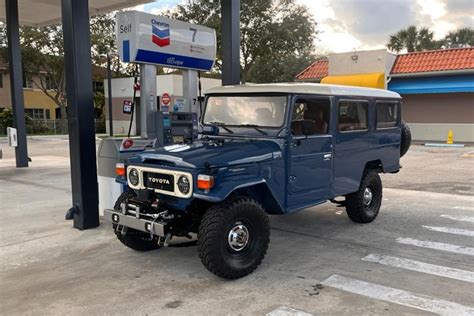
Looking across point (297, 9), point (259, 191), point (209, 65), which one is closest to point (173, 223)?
point (259, 191)

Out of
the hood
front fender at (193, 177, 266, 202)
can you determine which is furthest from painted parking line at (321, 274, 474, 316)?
the hood

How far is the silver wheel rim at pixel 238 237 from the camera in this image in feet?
14.4

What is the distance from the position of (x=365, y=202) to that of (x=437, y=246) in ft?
4.38

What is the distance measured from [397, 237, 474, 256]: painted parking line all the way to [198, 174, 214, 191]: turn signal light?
3.02m

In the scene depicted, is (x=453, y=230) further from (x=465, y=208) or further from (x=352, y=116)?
(x=352, y=116)

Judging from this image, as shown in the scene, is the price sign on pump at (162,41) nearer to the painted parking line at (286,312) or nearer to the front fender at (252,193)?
the front fender at (252,193)

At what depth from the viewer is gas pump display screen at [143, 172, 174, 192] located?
14.5ft

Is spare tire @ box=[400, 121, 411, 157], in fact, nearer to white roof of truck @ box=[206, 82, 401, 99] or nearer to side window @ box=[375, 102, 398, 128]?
side window @ box=[375, 102, 398, 128]

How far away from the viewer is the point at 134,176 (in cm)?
481

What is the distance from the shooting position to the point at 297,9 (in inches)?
1158

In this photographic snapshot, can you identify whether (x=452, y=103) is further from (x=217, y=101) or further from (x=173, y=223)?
(x=173, y=223)

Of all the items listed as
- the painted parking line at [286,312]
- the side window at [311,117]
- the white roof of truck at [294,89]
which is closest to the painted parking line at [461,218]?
the white roof of truck at [294,89]

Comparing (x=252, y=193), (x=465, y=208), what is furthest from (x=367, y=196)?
(x=252, y=193)

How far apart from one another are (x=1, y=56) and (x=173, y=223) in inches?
1293
